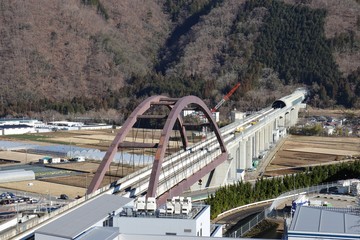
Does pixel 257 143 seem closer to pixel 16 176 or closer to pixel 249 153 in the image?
pixel 249 153

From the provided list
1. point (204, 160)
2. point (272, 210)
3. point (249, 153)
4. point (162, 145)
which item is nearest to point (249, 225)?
point (272, 210)

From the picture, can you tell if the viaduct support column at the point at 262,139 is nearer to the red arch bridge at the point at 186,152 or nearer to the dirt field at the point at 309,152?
the red arch bridge at the point at 186,152

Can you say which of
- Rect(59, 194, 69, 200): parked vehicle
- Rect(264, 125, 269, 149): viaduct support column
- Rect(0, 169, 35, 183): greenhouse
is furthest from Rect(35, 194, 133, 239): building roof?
Rect(264, 125, 269, 149): viaduct support column

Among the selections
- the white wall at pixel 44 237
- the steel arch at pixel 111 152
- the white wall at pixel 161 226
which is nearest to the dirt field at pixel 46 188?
the steel arch at pixel 111 152

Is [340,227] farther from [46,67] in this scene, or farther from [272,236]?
[46,67]

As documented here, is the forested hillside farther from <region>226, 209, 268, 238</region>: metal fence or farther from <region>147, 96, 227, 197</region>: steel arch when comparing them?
<region>147, 96, 227, 197</region>: steel arch
